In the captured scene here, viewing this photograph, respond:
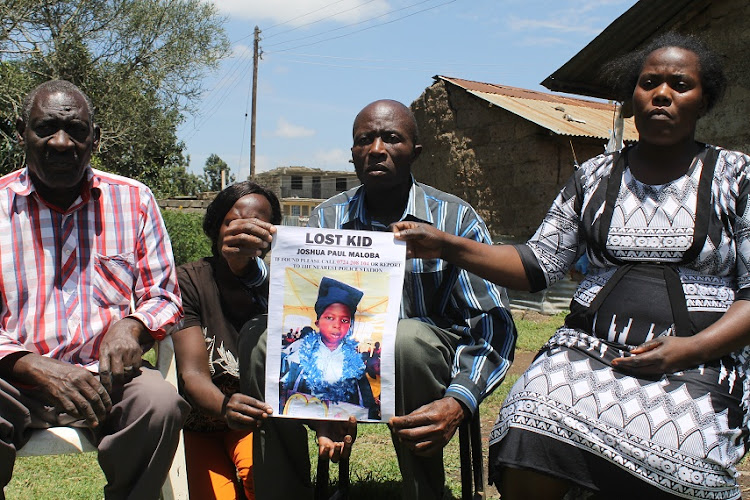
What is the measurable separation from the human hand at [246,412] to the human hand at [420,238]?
0.73 meters

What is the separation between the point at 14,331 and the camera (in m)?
2.57

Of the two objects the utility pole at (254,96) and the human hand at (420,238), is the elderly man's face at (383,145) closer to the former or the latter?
the human hand at (420,238)

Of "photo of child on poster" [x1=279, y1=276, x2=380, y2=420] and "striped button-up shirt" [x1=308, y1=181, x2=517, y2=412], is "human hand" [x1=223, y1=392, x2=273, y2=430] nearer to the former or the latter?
"photo of child on poster" [x1=279, y1=276, x2=380, y2=420]

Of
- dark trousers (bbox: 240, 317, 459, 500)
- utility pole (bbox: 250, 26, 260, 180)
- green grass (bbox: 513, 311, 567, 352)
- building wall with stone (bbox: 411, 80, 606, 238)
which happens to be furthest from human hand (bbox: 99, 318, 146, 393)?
utility pole (bbox: 250, 26, 260, 180)

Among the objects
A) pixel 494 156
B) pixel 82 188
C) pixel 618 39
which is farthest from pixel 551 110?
pixel 82 188

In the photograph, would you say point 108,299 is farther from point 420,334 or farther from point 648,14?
point 648,14

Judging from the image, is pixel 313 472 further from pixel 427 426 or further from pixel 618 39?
pixel 618 39

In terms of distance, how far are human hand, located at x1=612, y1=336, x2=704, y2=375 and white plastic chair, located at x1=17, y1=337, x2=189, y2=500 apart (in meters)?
1.72

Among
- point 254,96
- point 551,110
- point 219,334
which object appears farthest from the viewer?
point 254,96

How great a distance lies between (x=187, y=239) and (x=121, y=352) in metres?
10.9

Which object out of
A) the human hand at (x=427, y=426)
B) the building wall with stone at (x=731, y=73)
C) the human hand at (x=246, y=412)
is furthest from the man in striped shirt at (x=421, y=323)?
the building wall with stone at (x=731, y=73)

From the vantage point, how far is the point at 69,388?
7.58ft

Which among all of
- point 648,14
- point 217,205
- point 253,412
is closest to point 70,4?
point 648,14

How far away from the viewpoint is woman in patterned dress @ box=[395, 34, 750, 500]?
2.12 meters
